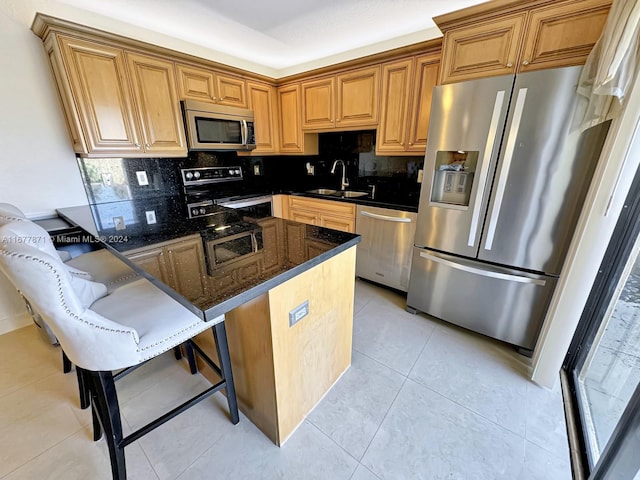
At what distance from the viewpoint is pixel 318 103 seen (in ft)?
9.79

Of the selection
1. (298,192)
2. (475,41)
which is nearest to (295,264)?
(475,41)

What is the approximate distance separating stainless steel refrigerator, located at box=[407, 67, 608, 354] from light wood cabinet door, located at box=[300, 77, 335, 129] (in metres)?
1.35

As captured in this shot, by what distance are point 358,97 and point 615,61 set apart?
189 centimetres

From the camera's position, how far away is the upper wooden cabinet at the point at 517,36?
142 cm

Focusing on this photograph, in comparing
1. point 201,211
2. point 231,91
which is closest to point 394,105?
point 231,91

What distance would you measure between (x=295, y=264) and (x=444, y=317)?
1.66m

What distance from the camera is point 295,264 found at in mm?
1051

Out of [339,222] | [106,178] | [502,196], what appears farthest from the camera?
[339,222]

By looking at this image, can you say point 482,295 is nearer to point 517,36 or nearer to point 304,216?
point 517,36

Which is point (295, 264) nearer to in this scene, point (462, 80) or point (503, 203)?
point (503, 203)

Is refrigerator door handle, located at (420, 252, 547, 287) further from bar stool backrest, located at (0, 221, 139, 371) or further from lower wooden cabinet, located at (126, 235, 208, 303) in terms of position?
bar stool backrest, located at (0, 221, 139, 371)

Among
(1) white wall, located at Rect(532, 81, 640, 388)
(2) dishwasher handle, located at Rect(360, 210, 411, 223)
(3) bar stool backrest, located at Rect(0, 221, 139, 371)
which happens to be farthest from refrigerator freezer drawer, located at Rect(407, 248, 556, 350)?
(3) bar stool backrest, located at Rect(0, 221, 139, 371)

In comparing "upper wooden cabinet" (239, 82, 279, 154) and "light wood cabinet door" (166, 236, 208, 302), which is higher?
"upper wooden cabinet" (239, 82, 279, 154)

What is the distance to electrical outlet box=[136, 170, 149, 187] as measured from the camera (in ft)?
8.52
